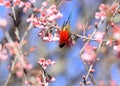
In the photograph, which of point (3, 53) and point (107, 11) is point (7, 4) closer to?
point (3, 53)

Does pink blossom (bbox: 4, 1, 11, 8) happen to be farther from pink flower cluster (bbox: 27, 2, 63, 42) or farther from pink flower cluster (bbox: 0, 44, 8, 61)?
pink flower cluster (bbox: 0, 44, 8, 61)

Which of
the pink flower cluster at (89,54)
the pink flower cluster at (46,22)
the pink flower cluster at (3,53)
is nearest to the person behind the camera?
the pink flower cluster at (89,54)

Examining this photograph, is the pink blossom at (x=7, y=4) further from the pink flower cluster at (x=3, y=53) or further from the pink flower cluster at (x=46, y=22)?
the pink flower cluster at (x=3, y=53)

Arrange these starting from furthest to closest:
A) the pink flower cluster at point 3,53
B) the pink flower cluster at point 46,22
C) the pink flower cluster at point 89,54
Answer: the pink flower cluster at point 46,22 → the pink flower cluster at point 3,53 → the pink flower cluster at point 89,54

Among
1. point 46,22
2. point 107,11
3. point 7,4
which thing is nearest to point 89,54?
point 107,11

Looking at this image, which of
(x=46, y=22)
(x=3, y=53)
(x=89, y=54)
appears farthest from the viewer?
(x=46, y=22)

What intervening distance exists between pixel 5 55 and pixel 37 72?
25 cm

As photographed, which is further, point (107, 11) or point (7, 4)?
point (7, 4)

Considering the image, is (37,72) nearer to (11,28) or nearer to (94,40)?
(94,40)

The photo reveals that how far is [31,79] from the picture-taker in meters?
2.10

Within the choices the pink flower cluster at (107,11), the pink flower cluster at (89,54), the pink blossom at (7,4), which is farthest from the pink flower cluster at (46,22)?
the pink flower cluster at (89,54)

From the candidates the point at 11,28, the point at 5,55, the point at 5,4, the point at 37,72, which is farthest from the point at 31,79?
the point at 11,28

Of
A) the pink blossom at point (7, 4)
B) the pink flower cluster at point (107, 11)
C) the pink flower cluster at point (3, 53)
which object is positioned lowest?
the pink flower cluster at point (3, 53)

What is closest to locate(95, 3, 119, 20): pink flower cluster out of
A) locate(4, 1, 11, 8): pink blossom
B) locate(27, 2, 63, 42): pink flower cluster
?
locate(27, 2, 63, 42): pink flower cluster
